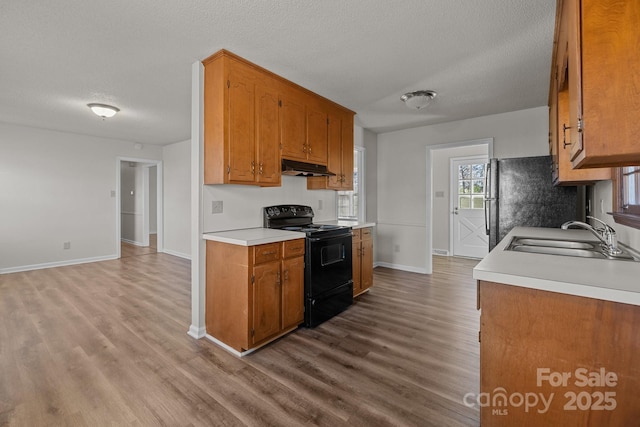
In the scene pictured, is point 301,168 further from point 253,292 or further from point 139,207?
point 139,207

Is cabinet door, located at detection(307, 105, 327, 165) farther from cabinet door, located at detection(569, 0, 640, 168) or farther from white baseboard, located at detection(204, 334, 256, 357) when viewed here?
cabinet door, located at detection(569, 0, 640, 168)

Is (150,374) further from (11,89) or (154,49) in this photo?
(11,89)

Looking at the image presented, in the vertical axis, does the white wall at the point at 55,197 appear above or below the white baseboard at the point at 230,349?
Answer: above

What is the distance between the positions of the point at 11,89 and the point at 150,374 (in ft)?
11.8

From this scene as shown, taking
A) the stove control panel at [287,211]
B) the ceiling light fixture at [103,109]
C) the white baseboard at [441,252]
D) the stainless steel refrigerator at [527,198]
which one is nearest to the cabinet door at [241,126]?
the stove control panel at [287,211]

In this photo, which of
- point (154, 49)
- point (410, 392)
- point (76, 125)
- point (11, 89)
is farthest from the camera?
point (76, 125)

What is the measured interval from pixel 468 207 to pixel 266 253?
16.9 ft

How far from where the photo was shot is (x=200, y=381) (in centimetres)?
197

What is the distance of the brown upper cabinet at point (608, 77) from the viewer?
93cm

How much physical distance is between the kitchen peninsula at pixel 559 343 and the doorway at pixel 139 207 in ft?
22.8

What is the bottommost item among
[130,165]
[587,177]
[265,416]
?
[265,416]

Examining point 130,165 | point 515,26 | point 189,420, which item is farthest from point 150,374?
point 130,165

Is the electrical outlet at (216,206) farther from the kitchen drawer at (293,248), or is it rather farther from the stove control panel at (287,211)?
the kitchen drawer at (293,248)

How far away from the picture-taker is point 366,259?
12.3ft
